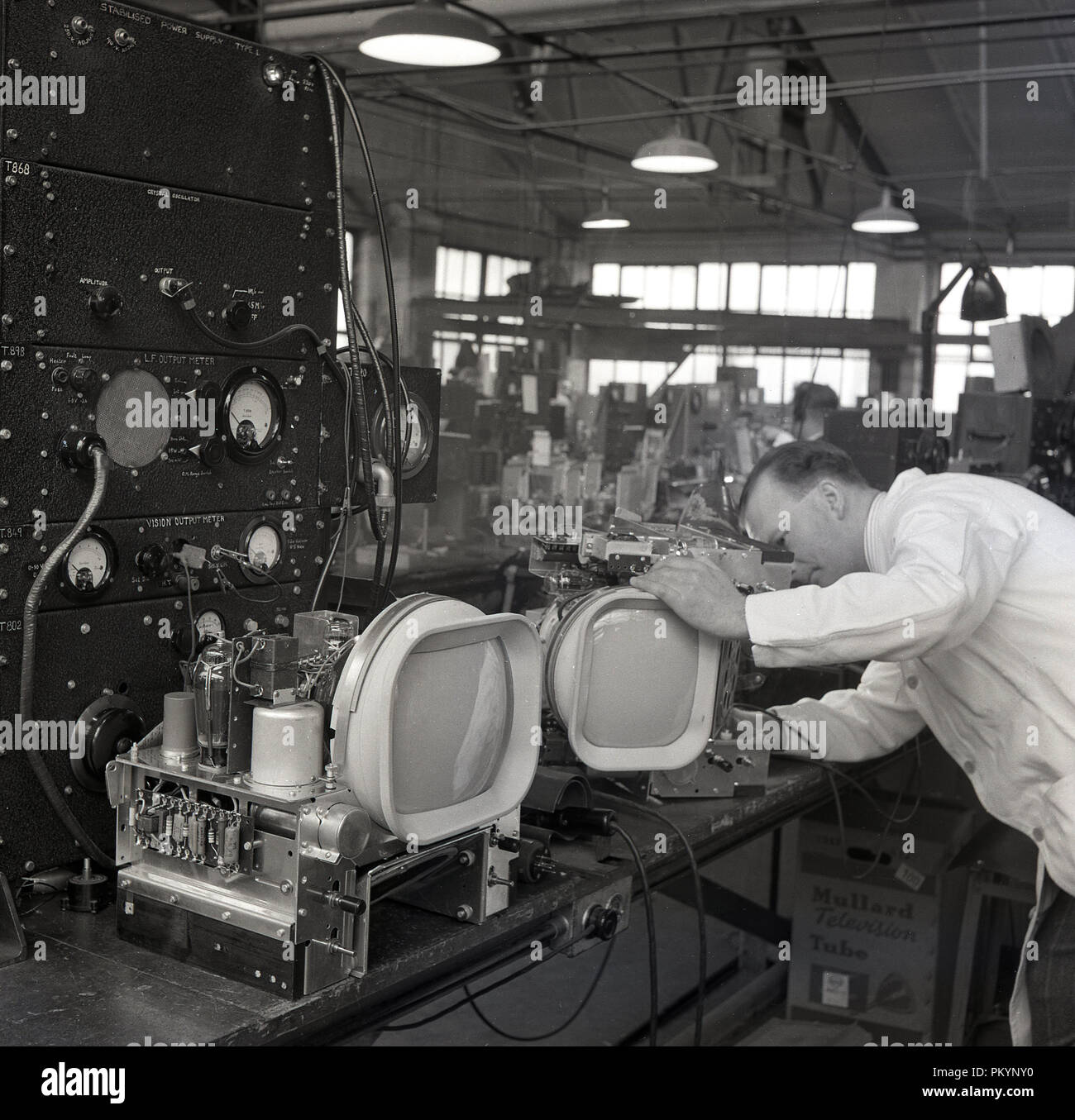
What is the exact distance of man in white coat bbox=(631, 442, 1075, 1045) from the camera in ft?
6.05

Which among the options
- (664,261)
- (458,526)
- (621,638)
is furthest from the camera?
(664,261)

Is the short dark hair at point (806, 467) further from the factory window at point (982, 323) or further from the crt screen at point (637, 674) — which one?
the factory window at point (982, 323)

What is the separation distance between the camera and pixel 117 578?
1.64 m

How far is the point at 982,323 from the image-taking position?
4.61 metres

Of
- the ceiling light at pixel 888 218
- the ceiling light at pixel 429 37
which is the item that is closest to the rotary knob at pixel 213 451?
the ceiling light at pixel 429 37

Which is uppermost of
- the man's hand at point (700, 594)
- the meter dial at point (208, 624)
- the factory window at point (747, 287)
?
the factory window at point (747, 287)

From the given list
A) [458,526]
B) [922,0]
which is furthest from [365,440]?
[922,0]

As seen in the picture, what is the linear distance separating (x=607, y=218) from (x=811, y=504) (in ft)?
15.3

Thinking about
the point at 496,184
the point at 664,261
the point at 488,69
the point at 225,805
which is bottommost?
the point at 225,805

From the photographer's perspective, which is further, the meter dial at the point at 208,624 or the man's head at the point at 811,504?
the man's head at the point at 811,504

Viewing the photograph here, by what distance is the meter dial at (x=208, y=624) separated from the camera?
1738mm

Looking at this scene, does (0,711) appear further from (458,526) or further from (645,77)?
(645,77)

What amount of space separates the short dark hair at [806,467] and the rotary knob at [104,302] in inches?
44.5

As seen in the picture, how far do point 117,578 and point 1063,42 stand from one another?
173 inches
